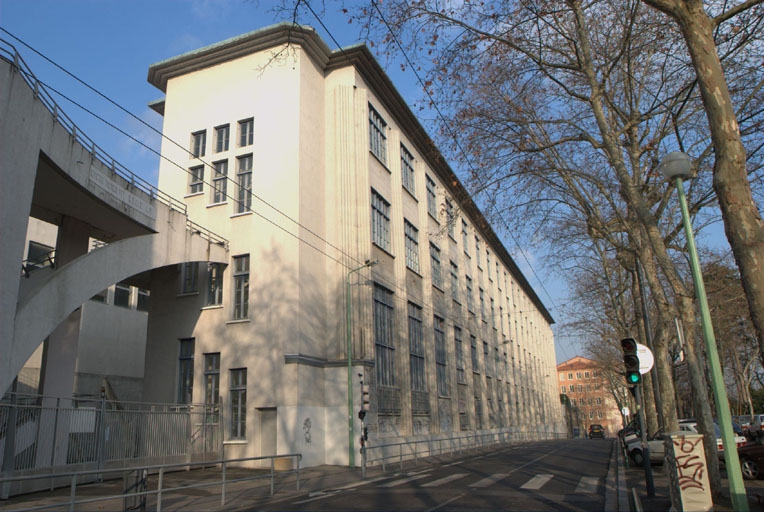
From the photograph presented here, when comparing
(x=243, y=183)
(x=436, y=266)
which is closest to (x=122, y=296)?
(x=243, y=183)

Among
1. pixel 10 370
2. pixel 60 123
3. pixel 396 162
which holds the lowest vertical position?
pixel 10 370

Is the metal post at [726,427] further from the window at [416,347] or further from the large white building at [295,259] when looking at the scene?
the window at [416,347]

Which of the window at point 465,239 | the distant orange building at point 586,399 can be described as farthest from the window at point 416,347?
the distant orange building at point 586,399

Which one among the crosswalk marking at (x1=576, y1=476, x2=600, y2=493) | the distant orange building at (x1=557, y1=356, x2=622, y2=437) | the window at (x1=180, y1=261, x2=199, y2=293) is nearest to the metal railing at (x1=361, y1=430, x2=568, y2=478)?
the crosswalk marking at (x1=576, y1=476, x2=600, y2=493)

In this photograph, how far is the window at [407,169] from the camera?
33.0 metres

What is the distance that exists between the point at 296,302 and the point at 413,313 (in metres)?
9.94

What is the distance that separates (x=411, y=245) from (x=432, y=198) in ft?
20.9

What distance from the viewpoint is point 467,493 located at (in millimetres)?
12703

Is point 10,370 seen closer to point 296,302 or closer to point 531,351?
point 296,302

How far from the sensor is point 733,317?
34.6 meters

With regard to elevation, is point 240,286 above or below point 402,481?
above

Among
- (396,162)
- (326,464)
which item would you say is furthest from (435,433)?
(396,162)

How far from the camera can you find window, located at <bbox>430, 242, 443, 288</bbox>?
116 feet

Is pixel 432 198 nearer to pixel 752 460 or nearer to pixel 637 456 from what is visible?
pixel 637 456
